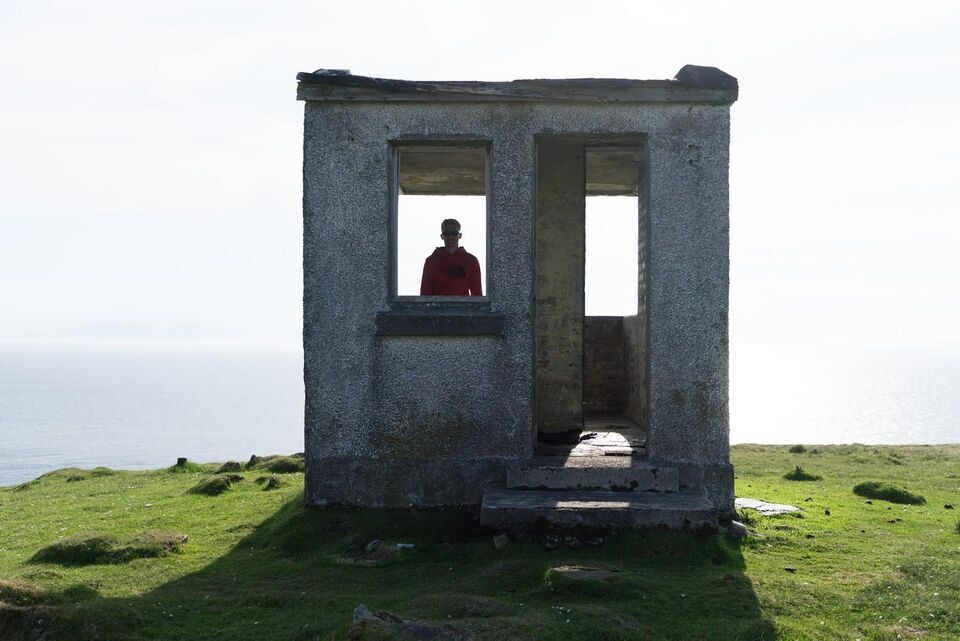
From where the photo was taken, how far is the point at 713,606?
6953mm

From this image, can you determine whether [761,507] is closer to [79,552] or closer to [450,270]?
[450,270]

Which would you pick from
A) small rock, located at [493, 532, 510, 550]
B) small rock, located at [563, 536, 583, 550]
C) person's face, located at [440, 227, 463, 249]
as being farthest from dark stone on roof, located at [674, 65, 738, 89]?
small rock, located at [493, 532, 510, 550]

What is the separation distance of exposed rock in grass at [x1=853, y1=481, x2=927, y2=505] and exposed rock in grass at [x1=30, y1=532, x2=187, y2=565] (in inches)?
364

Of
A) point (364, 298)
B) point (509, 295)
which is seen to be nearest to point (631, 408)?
point (509, 295)

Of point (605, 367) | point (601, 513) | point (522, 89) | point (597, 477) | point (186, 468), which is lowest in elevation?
point (186, 468)

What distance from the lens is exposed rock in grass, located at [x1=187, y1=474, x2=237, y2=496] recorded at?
12922mm

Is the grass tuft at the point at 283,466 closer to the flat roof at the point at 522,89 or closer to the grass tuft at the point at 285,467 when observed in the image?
the grass tuft at the point at 285,467

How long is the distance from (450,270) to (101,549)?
4.97 m

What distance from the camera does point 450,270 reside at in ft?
35.3

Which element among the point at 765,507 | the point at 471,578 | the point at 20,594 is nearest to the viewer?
the point at 20,594

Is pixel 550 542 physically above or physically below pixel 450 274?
below

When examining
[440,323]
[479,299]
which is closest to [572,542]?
[440,323]

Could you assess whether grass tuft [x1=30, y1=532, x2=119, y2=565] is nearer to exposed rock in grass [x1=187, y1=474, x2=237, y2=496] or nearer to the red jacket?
exposed rock in grass [x1=187, y1=474, x2=237, y2=496]

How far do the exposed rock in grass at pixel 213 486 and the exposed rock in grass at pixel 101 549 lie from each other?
135 inches
